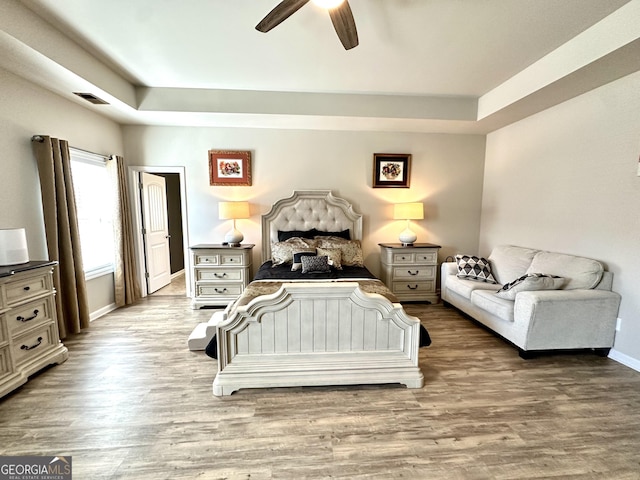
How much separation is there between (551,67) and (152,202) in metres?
5.23

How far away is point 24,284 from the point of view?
6.89 feet

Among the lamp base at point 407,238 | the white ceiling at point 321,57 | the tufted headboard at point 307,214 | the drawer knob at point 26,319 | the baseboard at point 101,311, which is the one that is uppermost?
the white ceiling at point 321,57

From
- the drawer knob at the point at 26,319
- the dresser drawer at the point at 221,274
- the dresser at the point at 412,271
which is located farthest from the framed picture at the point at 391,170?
the drawer knob at the point at 26,319

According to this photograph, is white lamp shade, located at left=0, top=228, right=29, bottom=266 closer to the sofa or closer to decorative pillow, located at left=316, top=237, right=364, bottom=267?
decorative pillow, located at left=316, top=237, right=364, bottom=267

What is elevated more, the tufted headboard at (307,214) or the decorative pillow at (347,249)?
the tufted headboard at (307,214)

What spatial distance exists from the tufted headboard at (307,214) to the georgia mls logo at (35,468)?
9.46 ft

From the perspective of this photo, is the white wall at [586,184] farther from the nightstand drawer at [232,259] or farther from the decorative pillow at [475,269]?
the nightstand drawer at [232,259]

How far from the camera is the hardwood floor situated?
4.66 ft

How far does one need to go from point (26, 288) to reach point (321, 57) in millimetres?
3182

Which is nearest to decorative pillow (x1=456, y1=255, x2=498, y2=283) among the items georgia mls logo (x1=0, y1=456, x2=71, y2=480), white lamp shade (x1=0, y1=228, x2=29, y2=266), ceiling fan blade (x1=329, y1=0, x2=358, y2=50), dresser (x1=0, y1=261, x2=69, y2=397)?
ceiling fan blade (x1=329, y1=0, x2=358, y2=50)

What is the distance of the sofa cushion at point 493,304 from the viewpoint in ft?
8.41

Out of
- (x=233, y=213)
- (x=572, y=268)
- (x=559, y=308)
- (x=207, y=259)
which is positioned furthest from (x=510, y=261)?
(x=207, y=259)

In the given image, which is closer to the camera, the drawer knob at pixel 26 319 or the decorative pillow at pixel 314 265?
the drawer knob at pixel 26 319

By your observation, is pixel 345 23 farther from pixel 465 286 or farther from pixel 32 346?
pixel 32 346
